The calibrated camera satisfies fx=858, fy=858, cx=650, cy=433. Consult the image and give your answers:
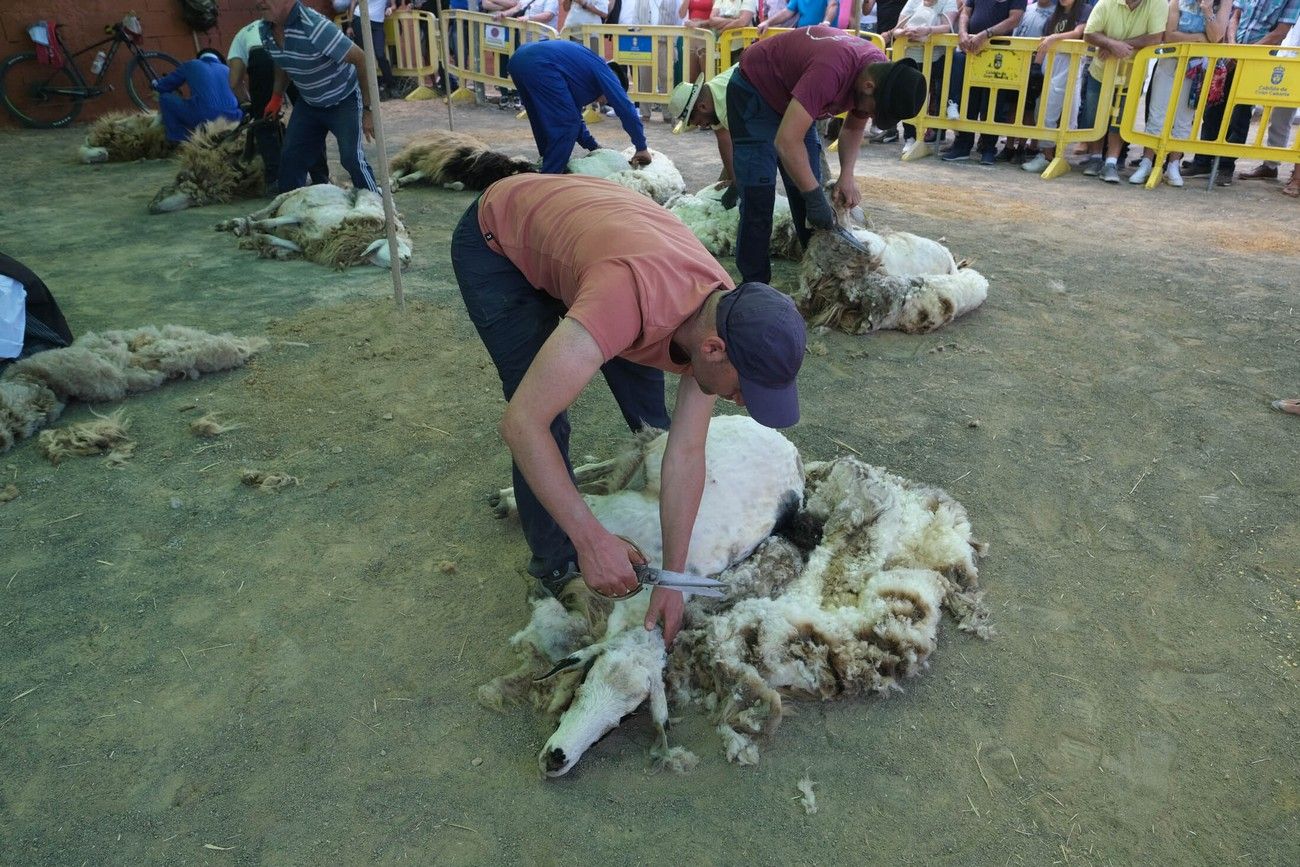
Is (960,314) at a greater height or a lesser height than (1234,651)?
greater

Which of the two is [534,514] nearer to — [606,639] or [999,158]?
[606,639]

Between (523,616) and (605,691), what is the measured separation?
2.12 feet

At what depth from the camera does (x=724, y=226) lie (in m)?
6.31

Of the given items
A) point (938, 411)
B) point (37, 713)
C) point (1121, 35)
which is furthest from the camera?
point (1121, 35)

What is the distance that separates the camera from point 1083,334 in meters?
5.12

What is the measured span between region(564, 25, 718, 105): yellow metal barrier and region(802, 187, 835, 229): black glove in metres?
7.64

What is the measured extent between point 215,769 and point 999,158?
10349 mm

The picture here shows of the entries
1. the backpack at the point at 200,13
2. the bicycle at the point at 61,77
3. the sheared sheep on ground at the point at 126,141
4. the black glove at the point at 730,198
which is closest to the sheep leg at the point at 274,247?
the black glove at the point at 730,198

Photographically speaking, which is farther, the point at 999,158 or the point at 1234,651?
the point at 999,158

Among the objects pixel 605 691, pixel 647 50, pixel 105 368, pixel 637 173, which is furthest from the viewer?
pixel 647 50

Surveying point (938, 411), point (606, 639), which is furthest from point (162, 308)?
point (938, 411)

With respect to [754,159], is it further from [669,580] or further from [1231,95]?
[1231,95]

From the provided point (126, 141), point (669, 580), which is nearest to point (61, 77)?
point (126, 141)

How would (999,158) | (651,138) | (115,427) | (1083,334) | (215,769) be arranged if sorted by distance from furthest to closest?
(651,138) < (999,158) < (1083,334) < (115,427) < (215,769)
